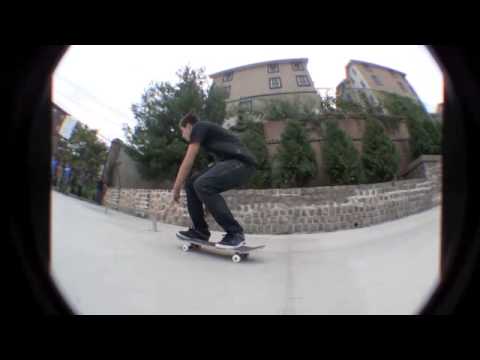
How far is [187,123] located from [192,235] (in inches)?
27.9

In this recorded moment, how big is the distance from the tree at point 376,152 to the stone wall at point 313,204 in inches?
3.1

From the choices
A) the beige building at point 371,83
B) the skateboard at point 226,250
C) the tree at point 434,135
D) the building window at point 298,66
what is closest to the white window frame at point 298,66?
the building window at point 298,66

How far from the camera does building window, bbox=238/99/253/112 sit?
1.23m

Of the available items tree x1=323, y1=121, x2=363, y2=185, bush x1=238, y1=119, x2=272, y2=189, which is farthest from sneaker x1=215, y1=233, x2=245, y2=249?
tree x1=323, y1=121, x2=363, y2=185

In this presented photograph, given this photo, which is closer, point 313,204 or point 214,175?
point 313,204

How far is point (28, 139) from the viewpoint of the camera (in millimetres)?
979

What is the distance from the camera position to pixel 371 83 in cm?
124

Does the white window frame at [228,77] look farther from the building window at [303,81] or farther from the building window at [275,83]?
the building window at [303,81]

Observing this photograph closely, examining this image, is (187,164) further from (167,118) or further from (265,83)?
(265,83)

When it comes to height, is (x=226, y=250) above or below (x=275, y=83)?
below

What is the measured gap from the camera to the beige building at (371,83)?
1179 millimetres

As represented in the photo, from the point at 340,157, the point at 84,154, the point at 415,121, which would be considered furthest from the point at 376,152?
the point at 84,154
